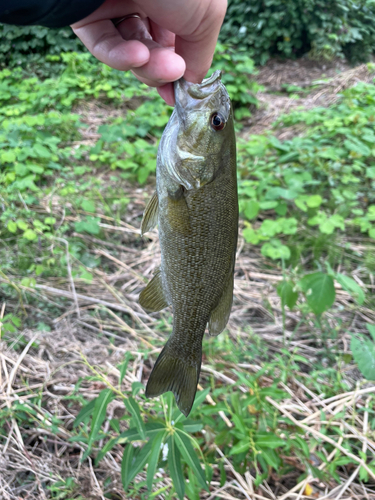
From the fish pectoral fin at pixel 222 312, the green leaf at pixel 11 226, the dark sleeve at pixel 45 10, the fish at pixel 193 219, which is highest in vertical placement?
the dark sleeve at pixel 45 10

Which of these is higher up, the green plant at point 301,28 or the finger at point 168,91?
the finger at point 168,91

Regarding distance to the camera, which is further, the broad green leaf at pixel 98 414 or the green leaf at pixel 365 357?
the green leaf at pixel 365 357

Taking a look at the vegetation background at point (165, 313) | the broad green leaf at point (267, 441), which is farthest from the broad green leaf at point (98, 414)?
the broad green leaf at point (267, 441)

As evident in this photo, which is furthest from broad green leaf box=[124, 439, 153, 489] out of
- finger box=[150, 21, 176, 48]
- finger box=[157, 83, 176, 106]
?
finger box=[150, 21, 176, 48]

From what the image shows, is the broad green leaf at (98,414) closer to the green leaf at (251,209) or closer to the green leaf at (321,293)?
the green leaf at (321,293)

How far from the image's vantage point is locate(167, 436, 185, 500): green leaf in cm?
142

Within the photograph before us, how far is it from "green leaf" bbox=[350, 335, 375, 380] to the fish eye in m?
1.50

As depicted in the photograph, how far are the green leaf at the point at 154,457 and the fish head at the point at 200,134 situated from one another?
1032 mm

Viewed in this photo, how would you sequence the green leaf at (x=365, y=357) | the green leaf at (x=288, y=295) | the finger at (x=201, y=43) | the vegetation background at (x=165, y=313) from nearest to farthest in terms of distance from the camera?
the finger at (x=201, y=43) < the vegetation background at (x=165, y=313) < the green leaf at (x=365, y=357) < the green leaf at (x=288, y=295)

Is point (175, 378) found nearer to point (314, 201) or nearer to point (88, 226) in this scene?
point (88, 226)

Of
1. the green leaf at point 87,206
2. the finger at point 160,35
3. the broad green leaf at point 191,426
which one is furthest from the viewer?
the green leaf at point 87,206

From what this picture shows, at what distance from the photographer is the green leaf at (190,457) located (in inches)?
57.2

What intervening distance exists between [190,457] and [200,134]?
1273 millimetres

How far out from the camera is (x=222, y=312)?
4.76 ft
